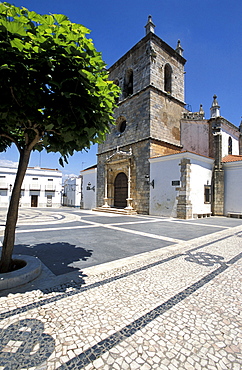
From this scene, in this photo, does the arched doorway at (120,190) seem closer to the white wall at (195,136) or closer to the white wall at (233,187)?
the white wall at (195,136)

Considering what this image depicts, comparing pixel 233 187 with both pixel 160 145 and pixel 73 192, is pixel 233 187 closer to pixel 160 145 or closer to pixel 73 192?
pixel 160 145

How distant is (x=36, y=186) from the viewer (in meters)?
33.3

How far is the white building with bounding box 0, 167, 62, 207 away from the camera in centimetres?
3136

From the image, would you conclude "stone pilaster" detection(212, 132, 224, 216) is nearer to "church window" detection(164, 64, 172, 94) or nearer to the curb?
"church window" detection(164, 64, 172, 94)

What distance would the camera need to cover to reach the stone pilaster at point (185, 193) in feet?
40.4

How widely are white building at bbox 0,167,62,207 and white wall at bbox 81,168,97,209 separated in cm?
1391

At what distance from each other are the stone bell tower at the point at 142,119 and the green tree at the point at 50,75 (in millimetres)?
12067

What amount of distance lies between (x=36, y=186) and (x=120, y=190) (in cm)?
2121

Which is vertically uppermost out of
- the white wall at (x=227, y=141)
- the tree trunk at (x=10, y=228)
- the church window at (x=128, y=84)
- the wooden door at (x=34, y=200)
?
the church window at (x=128, y=84)

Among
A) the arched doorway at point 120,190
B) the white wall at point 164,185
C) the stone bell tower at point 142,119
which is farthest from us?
the arched doorway at point 120,190

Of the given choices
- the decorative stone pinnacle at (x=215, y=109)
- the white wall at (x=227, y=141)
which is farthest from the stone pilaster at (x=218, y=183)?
the decorative stone pinnacle at (x=215, y=109)

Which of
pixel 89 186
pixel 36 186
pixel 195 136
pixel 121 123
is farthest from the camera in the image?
pixel 36 186

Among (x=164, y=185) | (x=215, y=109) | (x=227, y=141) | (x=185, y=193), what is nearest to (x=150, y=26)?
(x=215, y=109)

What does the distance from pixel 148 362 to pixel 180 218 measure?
1151 centimetres
